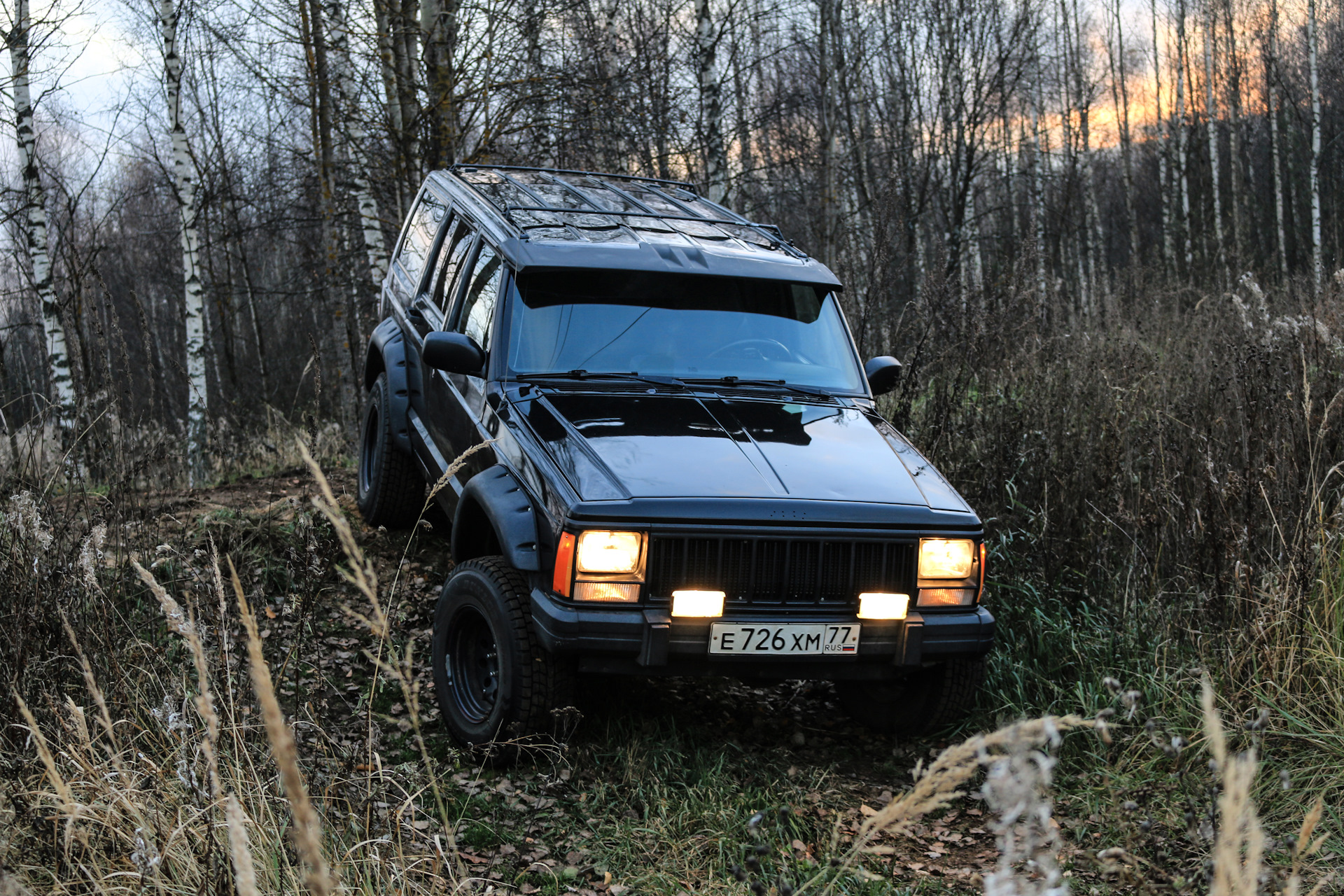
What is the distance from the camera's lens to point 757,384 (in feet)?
15.3

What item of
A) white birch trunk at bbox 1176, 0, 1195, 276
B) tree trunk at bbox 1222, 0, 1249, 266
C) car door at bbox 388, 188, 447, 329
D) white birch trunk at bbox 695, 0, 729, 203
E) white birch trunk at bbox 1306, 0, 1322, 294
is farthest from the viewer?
tree trunk at bbox 1222, 0, 1249, 266

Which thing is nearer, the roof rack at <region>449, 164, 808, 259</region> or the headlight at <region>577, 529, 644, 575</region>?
the headlight at <region>577, 529, 644, 575</region>

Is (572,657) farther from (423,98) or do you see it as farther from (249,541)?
(423,98)

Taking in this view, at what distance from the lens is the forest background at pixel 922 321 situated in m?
4.28

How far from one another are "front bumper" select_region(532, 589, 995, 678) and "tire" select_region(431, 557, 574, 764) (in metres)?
0.11

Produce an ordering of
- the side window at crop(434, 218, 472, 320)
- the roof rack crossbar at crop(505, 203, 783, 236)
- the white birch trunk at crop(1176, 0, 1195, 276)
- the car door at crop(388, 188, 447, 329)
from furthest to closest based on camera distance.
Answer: the white birch trunk at crop(1176, 0, 1195, 276) < the car door at crop(388, 188, 447, 329) < the side window at crop(434, 218, 472, 320) < the roof rack crossbar at crop(505, 203, 783, 236)

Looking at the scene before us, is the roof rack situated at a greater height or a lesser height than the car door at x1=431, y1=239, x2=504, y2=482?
greater

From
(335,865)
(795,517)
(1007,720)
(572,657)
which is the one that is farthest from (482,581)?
(1007,720)

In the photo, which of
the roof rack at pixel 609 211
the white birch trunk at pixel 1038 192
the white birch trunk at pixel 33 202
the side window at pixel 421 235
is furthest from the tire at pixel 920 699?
the white birch trunk at pixel 1038 192

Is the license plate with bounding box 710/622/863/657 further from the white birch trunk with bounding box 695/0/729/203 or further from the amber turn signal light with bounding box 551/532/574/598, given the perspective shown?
the white birch trunk with bounding box 695/0/729/203

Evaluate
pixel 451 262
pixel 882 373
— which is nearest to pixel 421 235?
pixel 451 262

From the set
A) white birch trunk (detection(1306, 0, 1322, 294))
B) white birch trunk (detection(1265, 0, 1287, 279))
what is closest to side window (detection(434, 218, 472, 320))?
white birch trunk (detection(1306, 0, 1322, 294))

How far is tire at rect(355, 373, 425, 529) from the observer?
5809 mm

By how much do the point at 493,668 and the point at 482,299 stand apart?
1.85 meters
